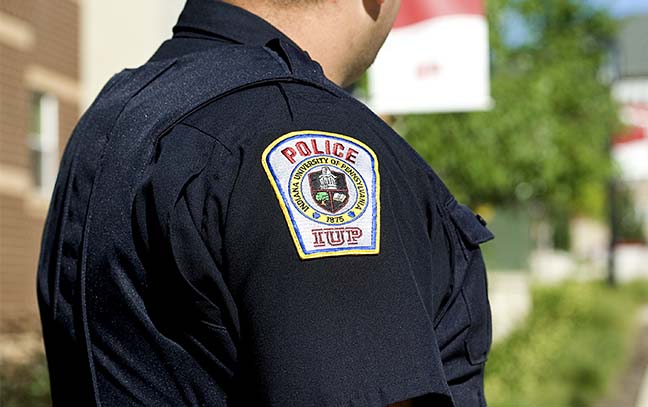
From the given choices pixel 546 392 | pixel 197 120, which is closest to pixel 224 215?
pixel 197 120

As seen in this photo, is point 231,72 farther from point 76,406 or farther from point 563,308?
point 563,308

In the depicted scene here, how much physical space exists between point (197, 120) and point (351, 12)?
0.34 m

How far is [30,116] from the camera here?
14109 millimetres

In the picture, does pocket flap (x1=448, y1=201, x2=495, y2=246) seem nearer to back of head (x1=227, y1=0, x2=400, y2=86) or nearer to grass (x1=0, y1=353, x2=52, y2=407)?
back of head (x1=227, y1=0, x2=400, y2=86)

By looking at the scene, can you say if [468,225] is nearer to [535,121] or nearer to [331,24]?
[331,24]

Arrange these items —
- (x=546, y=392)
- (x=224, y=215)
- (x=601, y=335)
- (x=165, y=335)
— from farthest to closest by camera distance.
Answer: (x=601, y=335) → (x=546, y=392) → (x=165, y=335) → (x=224, y=215)

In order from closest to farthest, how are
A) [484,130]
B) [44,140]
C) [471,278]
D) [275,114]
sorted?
[275,114], [471,278], [484,130], [44,140]

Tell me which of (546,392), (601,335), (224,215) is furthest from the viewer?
(601,335)

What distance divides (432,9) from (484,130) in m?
7.70

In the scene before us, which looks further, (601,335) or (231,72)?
(601,335)

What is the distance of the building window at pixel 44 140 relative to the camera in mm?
14047

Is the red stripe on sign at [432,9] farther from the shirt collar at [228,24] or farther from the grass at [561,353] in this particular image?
the grass at [561,353]

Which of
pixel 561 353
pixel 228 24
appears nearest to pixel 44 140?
pixel 561 353

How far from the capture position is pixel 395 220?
4.92 ft
